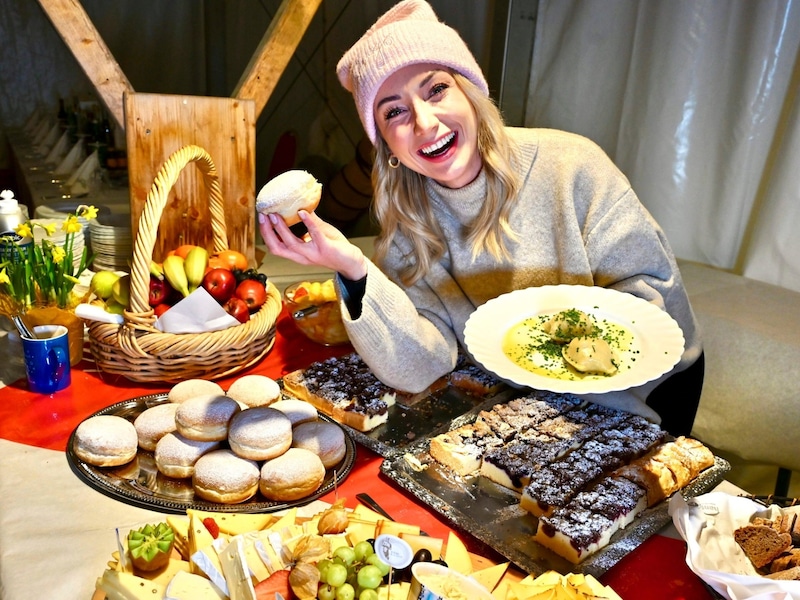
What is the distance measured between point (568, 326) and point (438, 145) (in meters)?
0.56

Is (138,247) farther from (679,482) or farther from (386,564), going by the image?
(679,482)

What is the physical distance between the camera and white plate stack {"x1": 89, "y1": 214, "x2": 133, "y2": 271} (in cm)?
240

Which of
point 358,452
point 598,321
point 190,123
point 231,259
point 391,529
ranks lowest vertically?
point 358,452

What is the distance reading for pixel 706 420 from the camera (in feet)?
8.94

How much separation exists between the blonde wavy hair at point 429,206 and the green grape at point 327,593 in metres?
1.01

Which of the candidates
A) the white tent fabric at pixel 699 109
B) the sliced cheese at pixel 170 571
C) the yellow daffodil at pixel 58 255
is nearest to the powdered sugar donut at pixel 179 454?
the sliced cheese at pixel 170 571

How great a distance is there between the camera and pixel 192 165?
2318 millimetres

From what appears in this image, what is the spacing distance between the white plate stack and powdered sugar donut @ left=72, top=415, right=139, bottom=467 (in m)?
1.15

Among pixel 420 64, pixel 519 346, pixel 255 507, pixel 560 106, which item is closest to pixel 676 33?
pixel 560 106

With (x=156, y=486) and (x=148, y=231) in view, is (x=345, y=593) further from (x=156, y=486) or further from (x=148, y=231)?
(x=148, y=231)

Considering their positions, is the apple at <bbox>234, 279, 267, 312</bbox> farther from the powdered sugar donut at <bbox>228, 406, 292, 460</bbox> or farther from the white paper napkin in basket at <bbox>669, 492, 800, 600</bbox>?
the white paper napkin in basket at <bbox>669, 492, 800, 600</bbox>

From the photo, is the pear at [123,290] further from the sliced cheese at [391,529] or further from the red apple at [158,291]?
the sliced cheese at [391,529]

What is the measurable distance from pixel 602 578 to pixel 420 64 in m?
1.17

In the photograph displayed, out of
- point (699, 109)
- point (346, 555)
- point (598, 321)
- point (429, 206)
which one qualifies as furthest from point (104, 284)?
point (699, 109)
